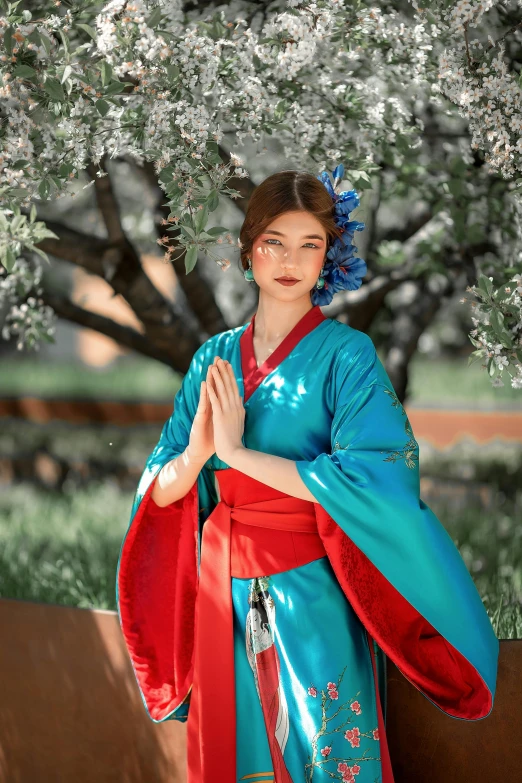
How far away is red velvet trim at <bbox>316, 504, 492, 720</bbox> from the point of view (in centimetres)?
198

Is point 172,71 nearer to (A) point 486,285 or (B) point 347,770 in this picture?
(A) point 486,285

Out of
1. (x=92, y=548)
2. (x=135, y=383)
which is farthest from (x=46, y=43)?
(x=135, y=383)

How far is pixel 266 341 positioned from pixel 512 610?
4.99 feet

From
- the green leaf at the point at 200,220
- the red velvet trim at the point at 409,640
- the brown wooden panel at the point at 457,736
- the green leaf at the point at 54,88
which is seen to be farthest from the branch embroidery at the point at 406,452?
the green leaf at the point at 54,88

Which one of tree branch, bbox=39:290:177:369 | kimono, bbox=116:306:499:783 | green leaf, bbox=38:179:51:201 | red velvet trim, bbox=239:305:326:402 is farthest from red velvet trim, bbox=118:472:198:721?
tree branch, bbox=39:290:177:369

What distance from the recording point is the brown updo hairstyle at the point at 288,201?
6.72ft

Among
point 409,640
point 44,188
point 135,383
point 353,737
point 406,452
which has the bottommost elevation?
point 353,737

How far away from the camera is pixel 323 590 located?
199 cm

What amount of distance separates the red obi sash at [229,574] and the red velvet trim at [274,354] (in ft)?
0.67

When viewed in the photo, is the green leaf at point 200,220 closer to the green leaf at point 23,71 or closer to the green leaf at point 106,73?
the green leaf at point 106,73

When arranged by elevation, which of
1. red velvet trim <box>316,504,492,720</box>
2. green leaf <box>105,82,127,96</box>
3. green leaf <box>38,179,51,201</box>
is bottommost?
red velvet trim <box>316,504,492,720</box>

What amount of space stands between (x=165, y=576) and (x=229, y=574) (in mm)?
301

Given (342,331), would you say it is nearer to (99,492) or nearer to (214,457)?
(214,457)

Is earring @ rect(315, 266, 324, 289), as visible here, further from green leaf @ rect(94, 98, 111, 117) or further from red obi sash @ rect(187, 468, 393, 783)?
green leaf @ rect(94, 98, 111, 117)
